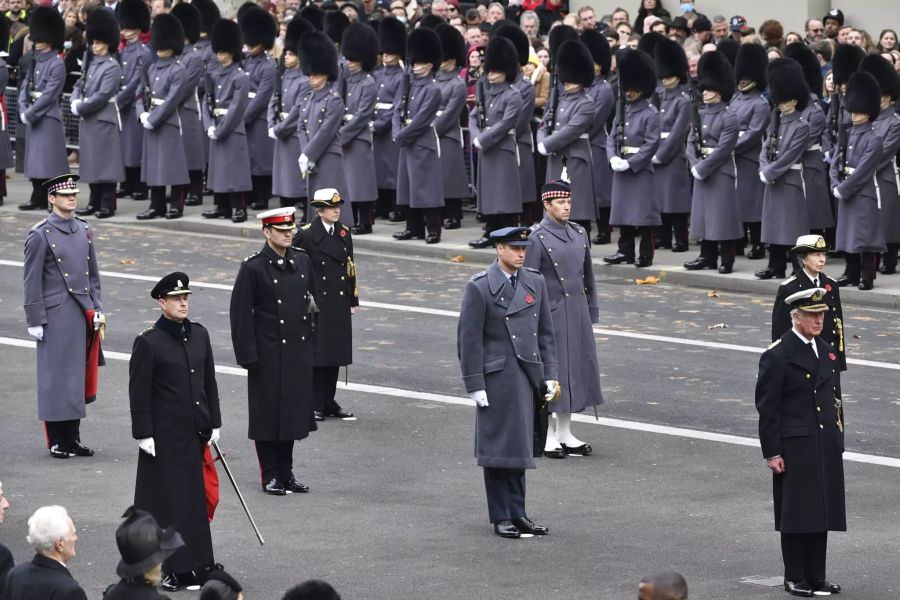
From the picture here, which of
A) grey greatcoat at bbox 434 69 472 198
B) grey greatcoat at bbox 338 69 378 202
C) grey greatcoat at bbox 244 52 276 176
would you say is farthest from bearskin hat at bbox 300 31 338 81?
grey greatcoat at bbox 244 52 276 176

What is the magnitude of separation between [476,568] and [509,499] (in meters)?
0.87

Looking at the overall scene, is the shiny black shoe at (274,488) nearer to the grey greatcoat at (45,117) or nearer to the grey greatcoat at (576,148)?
the grey greatcoat at (576,148)

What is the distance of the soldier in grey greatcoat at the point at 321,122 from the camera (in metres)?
22.5

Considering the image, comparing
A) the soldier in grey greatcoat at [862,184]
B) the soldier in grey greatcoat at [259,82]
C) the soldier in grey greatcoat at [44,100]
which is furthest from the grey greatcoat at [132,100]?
the soldier in grey greatcoat at [862,184]

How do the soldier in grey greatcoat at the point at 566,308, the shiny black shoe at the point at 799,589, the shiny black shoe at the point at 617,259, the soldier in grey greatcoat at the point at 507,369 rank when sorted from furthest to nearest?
the shiny black shoe at the point at 617,259, the soldier in grey greatcoat at the point at 566,308, the soldier in grey greatcoat at the point at 507,369, the shiny black shoe at the point at 799,589

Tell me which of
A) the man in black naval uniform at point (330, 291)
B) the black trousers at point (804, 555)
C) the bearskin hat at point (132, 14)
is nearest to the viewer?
the black trousers at point (804, 555)

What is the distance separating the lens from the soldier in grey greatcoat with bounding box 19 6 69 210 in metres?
24.6

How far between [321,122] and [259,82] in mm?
2228

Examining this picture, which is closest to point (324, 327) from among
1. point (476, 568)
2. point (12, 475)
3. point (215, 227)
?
point (12, 475)

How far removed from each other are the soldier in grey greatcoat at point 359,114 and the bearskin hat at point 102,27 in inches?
108

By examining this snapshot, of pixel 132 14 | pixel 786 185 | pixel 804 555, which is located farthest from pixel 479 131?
pixel 804 555

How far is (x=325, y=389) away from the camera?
50.1 feet

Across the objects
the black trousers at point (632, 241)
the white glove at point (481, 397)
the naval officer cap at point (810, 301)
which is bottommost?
the white glove at point (481, 397)

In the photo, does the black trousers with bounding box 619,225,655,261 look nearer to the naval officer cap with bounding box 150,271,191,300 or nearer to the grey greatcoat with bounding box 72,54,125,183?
the grey greatcoat with bounding box 72,54,125,183
